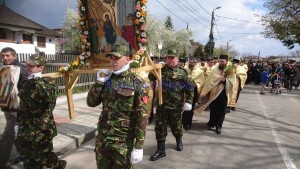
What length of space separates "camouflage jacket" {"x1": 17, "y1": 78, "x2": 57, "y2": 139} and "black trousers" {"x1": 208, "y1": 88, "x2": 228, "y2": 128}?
4371 millimetres

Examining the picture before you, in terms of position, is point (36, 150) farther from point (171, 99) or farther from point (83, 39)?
point (171, 99)

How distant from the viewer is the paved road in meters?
4.85

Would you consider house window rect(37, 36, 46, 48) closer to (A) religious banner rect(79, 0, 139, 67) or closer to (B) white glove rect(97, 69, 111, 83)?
(A) religious banner rect(79, 0, 139, 67)

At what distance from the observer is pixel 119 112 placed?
3078 mm

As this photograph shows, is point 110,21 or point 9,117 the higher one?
point 110,21

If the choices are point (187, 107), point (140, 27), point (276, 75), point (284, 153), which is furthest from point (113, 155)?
point (276, 75)

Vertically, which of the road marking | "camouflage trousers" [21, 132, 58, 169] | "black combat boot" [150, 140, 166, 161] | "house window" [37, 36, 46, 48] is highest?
"house window" [37, 36, 46, 48]

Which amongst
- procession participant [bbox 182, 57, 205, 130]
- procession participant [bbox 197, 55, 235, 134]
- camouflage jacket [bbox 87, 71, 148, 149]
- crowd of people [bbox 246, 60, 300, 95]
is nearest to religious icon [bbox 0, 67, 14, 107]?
camouflage jacket [bbox 87, 71, 148, 149]

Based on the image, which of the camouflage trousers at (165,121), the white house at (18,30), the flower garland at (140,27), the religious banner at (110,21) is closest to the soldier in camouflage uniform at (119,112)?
the flower garland at (140,27)

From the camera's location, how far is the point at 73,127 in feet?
21.3

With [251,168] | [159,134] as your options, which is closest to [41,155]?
[159,134]

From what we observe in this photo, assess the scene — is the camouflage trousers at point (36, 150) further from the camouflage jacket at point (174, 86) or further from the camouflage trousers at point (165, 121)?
the camouflage jacket at point (174, 86)

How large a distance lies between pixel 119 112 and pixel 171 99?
2.10 m

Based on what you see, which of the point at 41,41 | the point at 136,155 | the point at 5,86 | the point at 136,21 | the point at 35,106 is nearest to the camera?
the point at 136,155
